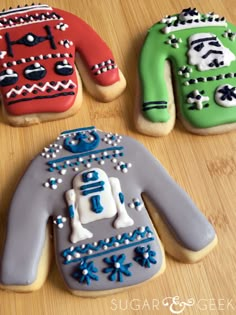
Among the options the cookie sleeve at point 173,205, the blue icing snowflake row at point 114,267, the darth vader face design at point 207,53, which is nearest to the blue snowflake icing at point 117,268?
the blue icing snowflake row at point 114,267

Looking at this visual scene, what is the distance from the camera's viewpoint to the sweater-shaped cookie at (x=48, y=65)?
85 cm

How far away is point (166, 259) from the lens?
75cm

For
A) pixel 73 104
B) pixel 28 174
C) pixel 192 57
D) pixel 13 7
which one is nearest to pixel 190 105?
pixel 192 57

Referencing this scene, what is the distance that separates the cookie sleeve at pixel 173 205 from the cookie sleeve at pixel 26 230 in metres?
0.17

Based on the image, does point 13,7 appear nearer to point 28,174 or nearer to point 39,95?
point 39,95

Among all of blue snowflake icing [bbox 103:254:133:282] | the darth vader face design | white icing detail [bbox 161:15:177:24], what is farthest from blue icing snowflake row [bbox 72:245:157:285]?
white icing detail [bbox 161:15:177:24]

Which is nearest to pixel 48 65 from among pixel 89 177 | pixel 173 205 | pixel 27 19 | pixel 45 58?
pixel 45 58

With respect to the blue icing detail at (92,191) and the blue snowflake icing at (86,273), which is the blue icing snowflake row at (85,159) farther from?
the blue snowflake icing at (86,273)

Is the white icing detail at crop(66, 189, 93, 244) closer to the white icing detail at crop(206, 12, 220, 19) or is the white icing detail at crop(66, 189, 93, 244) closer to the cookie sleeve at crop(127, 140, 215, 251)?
the cookie sleeve at crop(127, 140, 215, 251)

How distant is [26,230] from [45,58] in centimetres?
35

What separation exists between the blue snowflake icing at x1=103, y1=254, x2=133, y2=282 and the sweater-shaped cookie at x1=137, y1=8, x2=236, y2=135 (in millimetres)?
263

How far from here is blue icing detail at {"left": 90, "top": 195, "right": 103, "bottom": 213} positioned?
0.73 m

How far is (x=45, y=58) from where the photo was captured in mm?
892

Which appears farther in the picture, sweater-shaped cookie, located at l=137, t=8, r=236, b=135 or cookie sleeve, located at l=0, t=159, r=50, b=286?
sweater-shaped cookie, located at l=137, t=8, r=236, b=135
